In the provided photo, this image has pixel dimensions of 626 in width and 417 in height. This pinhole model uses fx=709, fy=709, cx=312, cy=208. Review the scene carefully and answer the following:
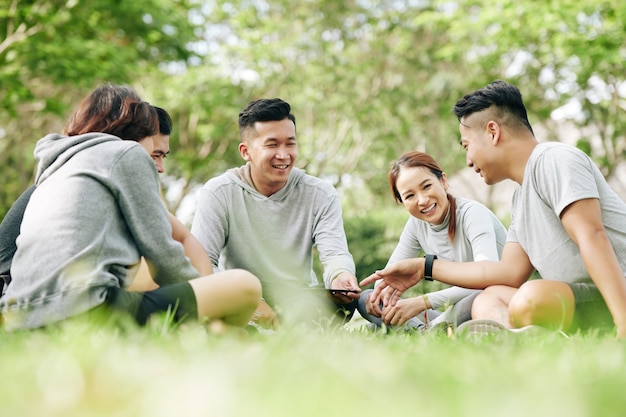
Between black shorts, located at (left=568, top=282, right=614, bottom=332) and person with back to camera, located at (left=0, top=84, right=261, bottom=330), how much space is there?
1827mm

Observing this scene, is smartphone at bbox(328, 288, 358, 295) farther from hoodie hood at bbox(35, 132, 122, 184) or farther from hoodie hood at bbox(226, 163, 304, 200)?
hoodie hood at bbox(35, 132, 122, 184)

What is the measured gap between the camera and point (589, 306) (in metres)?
3.88

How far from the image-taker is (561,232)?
3.87m

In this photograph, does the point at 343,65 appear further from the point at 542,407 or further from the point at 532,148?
the point at 542,407

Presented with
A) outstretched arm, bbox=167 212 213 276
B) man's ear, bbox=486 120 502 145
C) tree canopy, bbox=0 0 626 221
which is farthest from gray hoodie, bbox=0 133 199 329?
tree canopy, bbox=0 0 626 221

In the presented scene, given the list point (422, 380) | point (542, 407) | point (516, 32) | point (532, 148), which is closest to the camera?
point (542, 407)

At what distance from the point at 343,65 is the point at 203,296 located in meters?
17.5

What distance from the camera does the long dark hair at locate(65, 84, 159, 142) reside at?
327 centimetres

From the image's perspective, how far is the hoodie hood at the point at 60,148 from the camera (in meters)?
3.00

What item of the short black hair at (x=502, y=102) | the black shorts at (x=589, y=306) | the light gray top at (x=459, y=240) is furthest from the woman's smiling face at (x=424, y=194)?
the black shorts at (x=589, y=306)

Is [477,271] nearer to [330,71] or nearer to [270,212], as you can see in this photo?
[270,212]

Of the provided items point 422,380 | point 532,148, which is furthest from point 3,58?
point 422,380

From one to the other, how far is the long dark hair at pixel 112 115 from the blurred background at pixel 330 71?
7.63 meters

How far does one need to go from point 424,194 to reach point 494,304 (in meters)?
1.14
